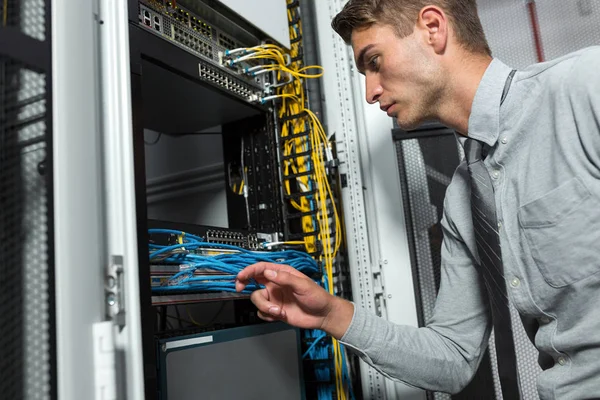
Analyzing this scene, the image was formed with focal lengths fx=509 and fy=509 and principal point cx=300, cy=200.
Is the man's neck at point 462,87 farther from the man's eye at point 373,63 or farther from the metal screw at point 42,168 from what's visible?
the metal screw at point 42,168

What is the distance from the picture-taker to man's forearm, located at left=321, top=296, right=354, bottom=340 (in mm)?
1159

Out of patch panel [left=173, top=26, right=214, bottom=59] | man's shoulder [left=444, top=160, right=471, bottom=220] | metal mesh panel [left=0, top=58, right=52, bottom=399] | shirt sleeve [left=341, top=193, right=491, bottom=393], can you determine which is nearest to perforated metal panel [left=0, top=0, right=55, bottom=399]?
metal mesh panel [left=0, top=58, right=52, bottom=399]

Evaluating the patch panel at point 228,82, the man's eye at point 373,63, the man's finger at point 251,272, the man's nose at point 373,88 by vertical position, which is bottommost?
the man's finger at point 251,272

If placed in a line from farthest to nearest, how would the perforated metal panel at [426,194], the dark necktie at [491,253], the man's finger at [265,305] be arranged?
the perforated metal panel at [426,194], the dark necktie at [491,253], the man's finger at [265,305]

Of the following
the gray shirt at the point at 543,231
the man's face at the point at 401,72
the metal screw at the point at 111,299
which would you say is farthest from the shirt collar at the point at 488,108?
the metal screw at the point at 111,299

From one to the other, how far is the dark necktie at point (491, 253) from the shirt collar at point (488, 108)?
81mm

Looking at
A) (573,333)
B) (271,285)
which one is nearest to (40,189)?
(271,285)

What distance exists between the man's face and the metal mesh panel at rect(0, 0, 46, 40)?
0.78 metres

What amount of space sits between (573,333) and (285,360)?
752 mm

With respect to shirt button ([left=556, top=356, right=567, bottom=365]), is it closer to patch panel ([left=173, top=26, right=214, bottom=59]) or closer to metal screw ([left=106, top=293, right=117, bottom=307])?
metal screw ([left=106, top=293, right=117, bottom=307])

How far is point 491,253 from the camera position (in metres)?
1.24

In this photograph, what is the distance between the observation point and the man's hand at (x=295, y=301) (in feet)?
3.40

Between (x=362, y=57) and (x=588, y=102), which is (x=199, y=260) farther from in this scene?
(x=588, y=102)

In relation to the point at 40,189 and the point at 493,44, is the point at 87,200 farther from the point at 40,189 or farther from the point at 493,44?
the point at 493,44
